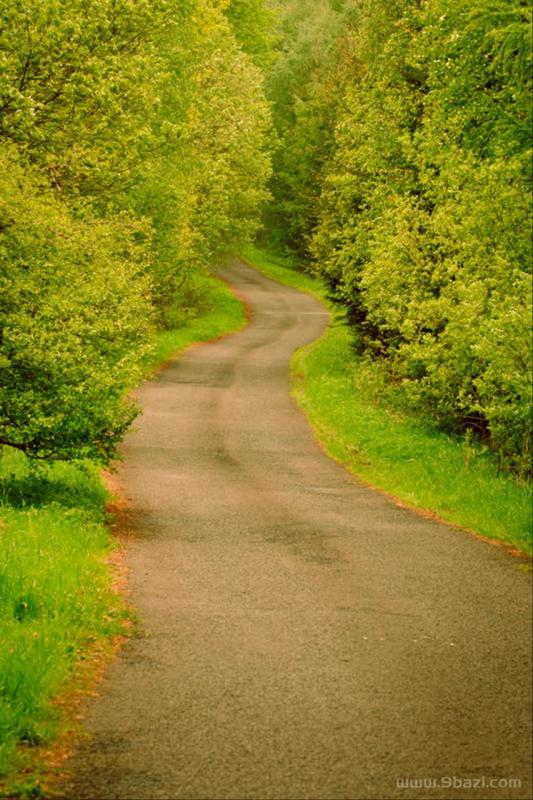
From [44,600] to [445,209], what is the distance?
11.9 m

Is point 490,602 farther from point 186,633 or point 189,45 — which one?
point 189,45

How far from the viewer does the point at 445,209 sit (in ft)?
62.5

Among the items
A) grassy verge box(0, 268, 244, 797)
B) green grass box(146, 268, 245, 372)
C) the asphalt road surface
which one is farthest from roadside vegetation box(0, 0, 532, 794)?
green grass box(146, 268, 245, 372)

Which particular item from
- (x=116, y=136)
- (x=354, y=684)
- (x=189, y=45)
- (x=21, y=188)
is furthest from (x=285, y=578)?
(x=189, y=45)

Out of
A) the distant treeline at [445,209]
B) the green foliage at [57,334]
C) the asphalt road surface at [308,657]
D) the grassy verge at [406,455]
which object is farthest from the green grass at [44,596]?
the grassy verge at [406,455]

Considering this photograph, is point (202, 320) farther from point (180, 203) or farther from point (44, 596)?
point (44, 596)

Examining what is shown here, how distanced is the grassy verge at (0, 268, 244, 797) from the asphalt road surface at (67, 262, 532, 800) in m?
0.37

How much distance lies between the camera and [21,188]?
16000 mm

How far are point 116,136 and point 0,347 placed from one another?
904cm

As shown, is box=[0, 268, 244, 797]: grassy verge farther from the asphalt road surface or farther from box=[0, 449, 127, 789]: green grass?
the asphalt road surface

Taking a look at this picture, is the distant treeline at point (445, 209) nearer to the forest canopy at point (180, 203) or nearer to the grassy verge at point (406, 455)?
the forest canopy at point (180, 203)

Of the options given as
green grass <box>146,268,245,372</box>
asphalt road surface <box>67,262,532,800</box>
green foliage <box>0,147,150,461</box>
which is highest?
green foliage <box>0,147,150,461</box>

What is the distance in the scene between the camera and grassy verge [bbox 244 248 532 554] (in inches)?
618

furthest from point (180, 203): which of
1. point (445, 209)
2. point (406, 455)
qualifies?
point (445, 209)
